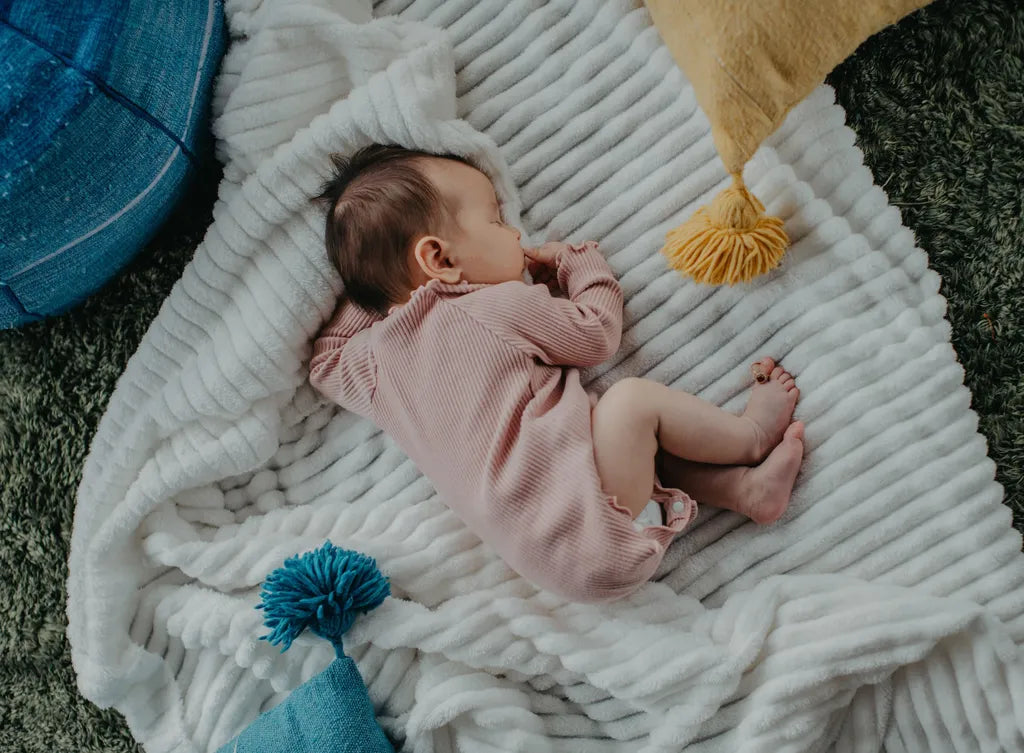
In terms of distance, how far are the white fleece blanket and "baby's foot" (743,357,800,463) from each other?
0.03 meters

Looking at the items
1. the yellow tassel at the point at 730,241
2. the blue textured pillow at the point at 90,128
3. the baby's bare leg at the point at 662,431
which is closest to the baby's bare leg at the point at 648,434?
the baby's bare leg at the point at 662,431

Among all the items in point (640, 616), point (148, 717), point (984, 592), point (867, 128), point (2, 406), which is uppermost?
point (867, 128)

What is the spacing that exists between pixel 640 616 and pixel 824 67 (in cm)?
67

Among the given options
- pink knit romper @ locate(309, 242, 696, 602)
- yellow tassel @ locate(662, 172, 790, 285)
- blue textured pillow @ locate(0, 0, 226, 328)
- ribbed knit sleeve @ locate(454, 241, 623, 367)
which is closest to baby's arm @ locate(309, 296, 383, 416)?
pink knit romper @ locate(309, 242, 696, 602)

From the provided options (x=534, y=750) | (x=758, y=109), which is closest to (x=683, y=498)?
(x=534, y=750)

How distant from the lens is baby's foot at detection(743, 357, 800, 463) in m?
1.12

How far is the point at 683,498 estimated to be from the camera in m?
1.10

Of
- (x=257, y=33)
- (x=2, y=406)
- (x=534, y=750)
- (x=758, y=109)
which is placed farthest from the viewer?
(x=2, y=406)

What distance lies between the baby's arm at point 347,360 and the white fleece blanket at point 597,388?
0.09 feet

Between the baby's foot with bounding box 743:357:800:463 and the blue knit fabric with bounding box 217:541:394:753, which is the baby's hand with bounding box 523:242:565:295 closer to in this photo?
the baby's foot with bounding box 743:357:800:463

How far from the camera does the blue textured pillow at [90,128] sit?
995 millimetres

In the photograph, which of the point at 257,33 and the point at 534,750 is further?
the point at 257,33

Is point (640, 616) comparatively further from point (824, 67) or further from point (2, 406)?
point (2, 406)

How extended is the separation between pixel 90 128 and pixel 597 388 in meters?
0.68
